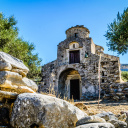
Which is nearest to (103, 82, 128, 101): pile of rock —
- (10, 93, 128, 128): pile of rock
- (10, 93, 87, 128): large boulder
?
(10, 93, 128, 128): pile of rock

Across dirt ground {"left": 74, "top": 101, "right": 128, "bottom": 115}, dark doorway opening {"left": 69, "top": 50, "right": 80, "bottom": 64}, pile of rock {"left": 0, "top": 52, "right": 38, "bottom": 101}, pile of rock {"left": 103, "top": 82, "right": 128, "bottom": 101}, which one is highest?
dark doorway opening {"left": 69, "top": 50, "right": 80, "bottom": 64}

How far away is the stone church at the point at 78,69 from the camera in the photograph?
13.2m

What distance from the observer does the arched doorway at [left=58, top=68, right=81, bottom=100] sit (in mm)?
15406

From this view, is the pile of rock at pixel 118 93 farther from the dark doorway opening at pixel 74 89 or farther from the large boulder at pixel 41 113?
the large boulder at pixel 41 113

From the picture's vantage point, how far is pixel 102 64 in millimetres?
13734

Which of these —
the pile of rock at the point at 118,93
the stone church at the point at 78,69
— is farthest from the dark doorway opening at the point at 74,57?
the pile of rock at the point at 118,93

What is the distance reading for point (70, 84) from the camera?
1614 cm

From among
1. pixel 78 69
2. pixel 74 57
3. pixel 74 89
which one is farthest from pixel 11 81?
pixel 74 89

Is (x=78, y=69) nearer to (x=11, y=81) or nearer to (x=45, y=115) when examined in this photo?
(x=11, y=81)

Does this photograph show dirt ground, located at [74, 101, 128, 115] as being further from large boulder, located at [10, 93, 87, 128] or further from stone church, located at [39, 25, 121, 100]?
stone church, located at [39, 25, 121, 100]

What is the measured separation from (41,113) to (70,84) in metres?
13.9

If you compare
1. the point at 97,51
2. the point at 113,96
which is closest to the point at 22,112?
the point at 113,96

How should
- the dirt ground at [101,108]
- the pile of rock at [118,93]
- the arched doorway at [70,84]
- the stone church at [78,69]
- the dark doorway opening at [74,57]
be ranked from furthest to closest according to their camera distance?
the arched doorway at [70,84] < the dark doorway opening at [74,57] < the stone church at [78,69] < the pile of rock at [118,93] < the dirt ground at [101,108]

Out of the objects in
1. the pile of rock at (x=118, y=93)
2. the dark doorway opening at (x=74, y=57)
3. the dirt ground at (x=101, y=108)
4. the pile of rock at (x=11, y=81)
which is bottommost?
the dirt ground at (x=101, y=108)
